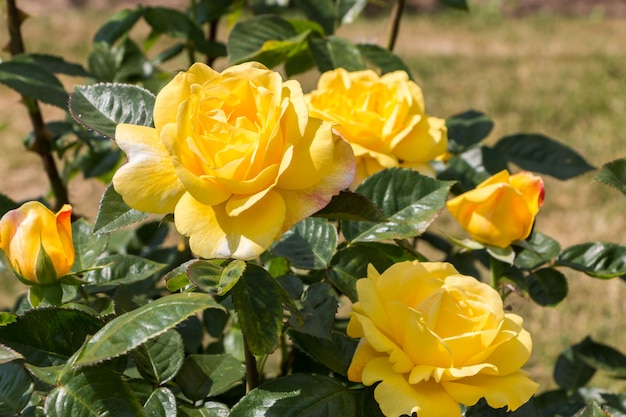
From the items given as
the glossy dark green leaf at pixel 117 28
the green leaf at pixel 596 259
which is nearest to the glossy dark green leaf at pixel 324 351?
the green leaf at pixel 596 259

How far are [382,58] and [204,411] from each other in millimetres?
633

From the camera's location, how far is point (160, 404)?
25.4 inches

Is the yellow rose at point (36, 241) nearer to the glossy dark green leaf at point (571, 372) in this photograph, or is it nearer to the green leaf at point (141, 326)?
the green leaf at point (141, 326)

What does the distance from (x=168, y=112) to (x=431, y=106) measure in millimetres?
3293

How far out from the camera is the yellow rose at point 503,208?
0.82 metres

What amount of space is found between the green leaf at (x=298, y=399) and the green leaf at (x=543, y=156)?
2.06 ft

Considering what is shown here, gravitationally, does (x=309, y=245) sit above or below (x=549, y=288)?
above

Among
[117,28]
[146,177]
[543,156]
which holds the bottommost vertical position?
[543,156]

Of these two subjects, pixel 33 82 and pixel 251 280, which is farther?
pixel 33 82

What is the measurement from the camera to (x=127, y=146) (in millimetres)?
611

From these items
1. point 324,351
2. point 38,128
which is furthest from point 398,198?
point 38,128

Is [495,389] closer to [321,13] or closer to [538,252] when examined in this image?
[538,252]

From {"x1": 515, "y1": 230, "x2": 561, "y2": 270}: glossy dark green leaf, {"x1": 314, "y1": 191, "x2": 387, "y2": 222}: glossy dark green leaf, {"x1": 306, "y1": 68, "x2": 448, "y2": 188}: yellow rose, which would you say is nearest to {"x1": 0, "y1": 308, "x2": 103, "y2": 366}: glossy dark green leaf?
{"x1": 314, "y1": 191, "x2": 387, "y2": 222}: glossy dark green leaf

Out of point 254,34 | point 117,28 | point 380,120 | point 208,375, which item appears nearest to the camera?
point 208,375
